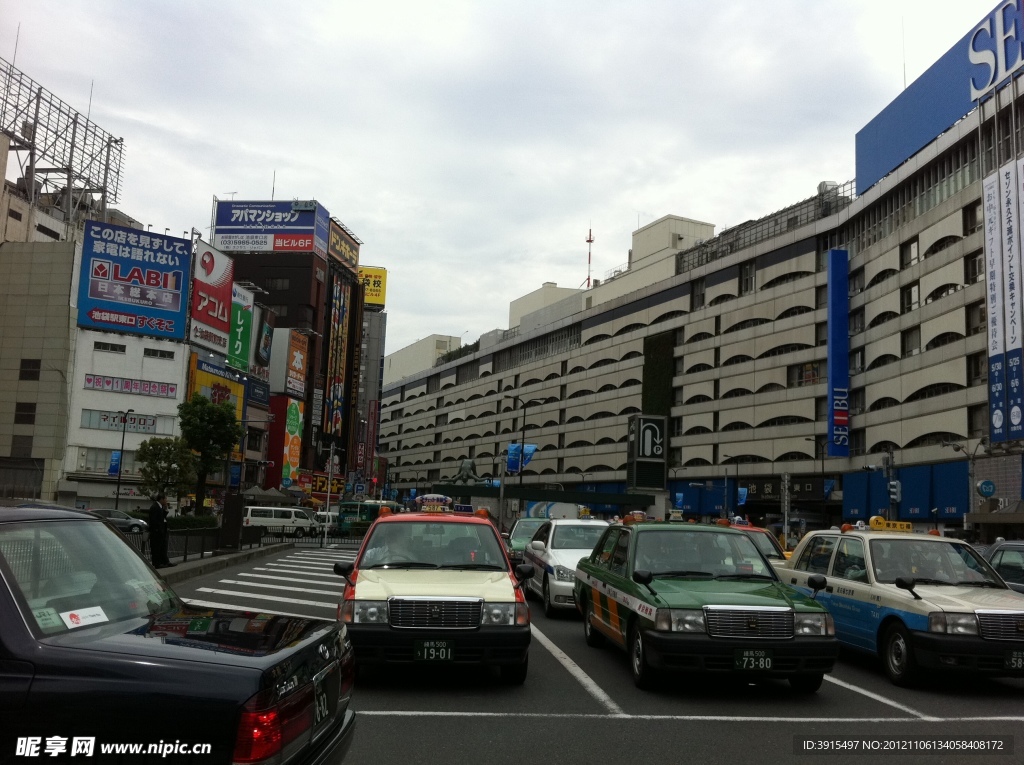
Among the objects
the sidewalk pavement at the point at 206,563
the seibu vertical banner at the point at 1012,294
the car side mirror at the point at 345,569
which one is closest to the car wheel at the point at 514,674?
the car side mirror at the point at 345,569

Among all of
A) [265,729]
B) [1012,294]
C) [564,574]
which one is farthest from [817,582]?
[1012,294]

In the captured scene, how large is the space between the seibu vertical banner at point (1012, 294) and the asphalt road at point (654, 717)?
34201 mm

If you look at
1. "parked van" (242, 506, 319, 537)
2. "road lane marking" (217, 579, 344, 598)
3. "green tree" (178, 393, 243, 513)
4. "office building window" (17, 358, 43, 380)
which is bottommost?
"parked van" (242, 506, 319, 537)

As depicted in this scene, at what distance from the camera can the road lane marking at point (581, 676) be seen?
738 cm

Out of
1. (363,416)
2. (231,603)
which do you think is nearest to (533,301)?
(363,416)

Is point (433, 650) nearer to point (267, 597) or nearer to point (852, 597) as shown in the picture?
point (852, 597)

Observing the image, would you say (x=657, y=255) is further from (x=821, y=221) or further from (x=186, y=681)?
(x=186, y=681)

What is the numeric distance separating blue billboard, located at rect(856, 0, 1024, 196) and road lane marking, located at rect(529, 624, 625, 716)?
1615 inches

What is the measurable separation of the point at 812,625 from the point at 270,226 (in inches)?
3954

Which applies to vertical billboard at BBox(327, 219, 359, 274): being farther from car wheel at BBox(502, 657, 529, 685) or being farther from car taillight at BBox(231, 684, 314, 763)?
car taillight at BBox(231, 684, 314, 763)

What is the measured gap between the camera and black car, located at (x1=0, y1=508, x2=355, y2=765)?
296cm

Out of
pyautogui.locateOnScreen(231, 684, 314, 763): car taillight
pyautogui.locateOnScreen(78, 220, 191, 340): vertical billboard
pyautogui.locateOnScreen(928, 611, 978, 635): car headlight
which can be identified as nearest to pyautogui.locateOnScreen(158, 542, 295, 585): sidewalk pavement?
pyautogui.locateOnScreen(928, 611, 978, 635): car headlight

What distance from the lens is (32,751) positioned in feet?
9.46

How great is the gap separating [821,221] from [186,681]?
62711 mm
